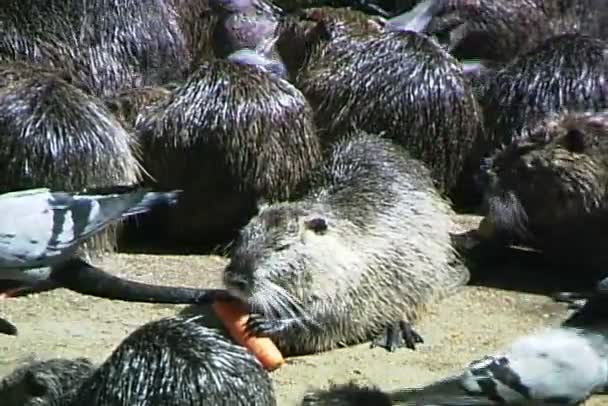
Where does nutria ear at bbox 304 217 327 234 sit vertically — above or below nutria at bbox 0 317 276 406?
above

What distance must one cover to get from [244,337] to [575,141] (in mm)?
1583

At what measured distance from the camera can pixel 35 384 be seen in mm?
4406

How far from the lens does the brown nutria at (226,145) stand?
6.04m

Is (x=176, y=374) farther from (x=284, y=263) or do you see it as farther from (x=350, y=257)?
(x=350, y=257)

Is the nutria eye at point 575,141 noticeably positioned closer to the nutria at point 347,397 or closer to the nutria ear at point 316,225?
the nutria ear at point 316,225

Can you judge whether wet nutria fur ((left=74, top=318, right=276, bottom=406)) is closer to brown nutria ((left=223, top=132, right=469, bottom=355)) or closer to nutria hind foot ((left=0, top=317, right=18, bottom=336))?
brown nutria ((left=223, top=132, right=469, bottom=355))

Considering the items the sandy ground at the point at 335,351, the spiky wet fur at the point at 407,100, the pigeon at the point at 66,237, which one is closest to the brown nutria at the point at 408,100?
the spiky wet fur at the point at 407,100

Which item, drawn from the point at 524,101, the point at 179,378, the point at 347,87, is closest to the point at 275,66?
the point at 347,87

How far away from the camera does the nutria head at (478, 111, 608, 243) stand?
5863 millimetres

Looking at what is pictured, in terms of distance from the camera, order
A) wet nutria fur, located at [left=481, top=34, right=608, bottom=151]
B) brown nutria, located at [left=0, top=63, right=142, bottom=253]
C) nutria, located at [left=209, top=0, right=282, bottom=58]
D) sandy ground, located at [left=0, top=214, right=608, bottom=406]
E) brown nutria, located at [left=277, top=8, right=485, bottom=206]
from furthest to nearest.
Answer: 1. nutria, located at [left=209, top=0, right=282, bottom=58]
2. wet nutria fur, located at [left=481, top=34, right=608, bottom=151]
3. brown nutria, located at [left=277, top=8, right=485, bottom=206]
4. brown nutria, located at [left=0, top=63, right=142, bottom=253]
5. sandy ground, located at [left=0, top=214, right=608, bottom=406]

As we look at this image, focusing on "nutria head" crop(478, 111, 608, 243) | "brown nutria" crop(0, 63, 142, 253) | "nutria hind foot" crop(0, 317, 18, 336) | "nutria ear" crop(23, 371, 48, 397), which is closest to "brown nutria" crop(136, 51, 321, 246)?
"brown nutria" crop(0, 63, 142, 253)

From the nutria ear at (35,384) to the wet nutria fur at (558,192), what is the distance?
2173 mm

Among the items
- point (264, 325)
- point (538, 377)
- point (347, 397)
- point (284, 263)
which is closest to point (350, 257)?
point (284, 263)

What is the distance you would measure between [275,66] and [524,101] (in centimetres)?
108
